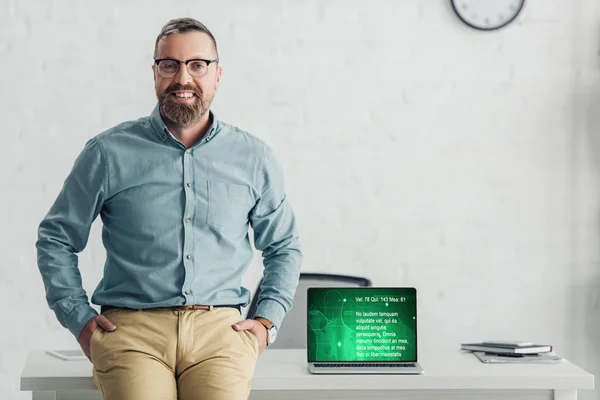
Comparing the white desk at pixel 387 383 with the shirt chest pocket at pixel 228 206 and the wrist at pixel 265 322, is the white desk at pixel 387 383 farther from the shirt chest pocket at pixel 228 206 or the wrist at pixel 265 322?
the shirt chest pocket at pixel 228 206

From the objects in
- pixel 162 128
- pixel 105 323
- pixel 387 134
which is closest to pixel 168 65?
pixel 162 128

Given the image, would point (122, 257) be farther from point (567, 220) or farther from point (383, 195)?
point (567, 220)

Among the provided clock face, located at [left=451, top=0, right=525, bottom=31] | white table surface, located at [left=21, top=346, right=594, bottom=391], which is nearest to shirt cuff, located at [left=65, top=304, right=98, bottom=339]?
white table surface, located at [left=21, top=346, right=594, bottom=391]

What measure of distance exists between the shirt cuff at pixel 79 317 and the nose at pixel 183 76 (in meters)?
0.55

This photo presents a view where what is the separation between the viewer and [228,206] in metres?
2.02

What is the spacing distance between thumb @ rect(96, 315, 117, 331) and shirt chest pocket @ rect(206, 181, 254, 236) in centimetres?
31

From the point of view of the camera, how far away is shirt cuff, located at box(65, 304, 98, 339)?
6.26 feet

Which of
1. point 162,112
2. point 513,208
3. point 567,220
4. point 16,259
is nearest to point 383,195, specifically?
point 513,208

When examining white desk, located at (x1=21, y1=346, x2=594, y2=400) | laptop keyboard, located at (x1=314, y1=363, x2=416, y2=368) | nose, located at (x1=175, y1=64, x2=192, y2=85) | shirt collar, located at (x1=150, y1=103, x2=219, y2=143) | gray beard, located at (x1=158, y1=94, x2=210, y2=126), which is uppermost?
nose, located at (x1=175, y1=64, x2=192, y2=85)

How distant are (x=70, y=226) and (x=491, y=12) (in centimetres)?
226

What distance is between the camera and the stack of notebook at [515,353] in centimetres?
208

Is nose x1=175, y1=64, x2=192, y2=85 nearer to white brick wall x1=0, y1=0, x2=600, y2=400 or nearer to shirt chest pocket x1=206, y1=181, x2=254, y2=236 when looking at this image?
shirt chest pocket x1=206, y1=181, x2=254, y2=236

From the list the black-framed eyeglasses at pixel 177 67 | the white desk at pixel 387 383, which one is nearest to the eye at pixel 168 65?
the black-framed eyeglasses at pixel 177 67

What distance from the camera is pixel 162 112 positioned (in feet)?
6.61
